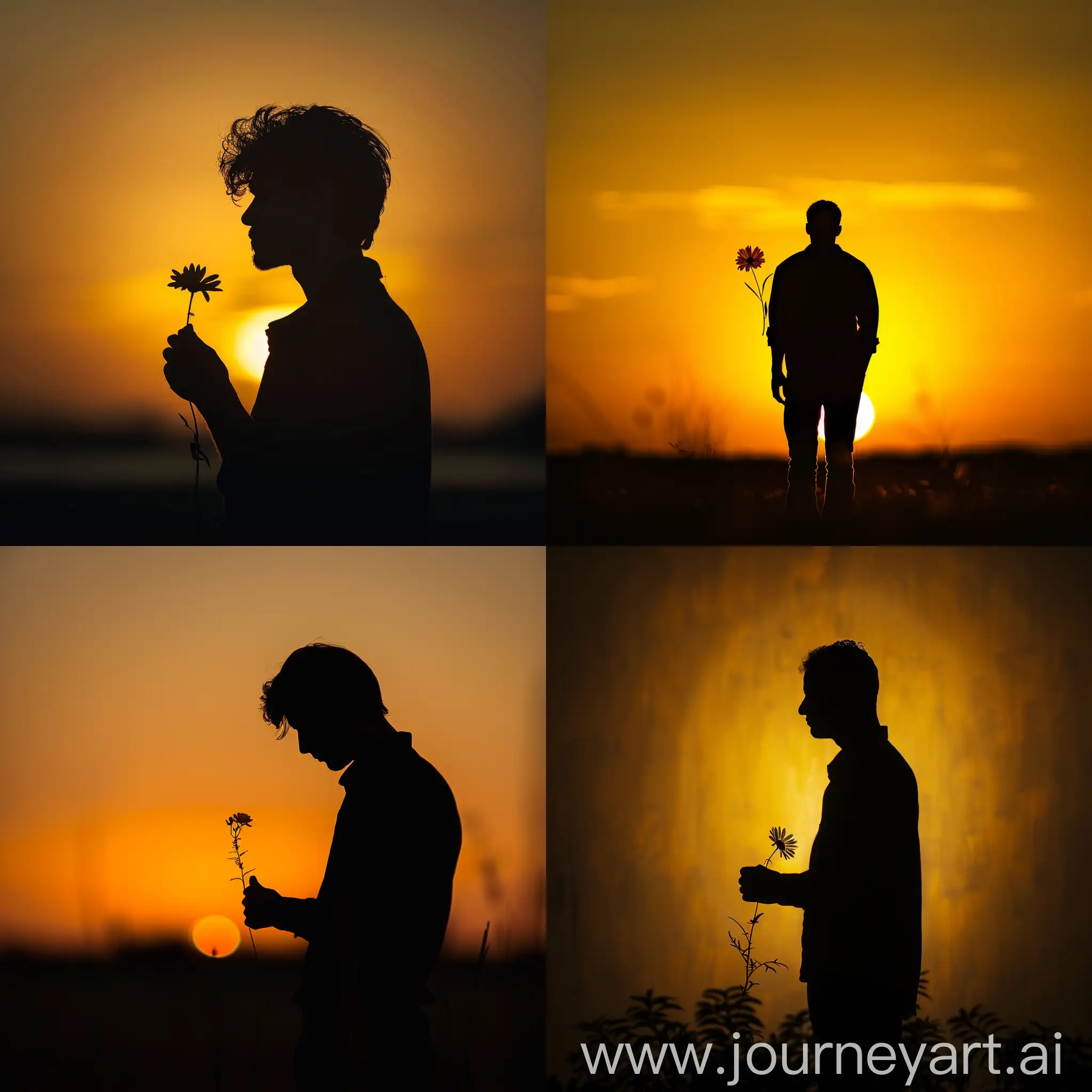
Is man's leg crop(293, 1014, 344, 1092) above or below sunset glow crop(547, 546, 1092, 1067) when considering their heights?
below

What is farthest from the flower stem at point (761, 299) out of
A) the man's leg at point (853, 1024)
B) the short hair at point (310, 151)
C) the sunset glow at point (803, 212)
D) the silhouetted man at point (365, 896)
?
the man's leg at point (853, 1024)

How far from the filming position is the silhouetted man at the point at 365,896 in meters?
1.75

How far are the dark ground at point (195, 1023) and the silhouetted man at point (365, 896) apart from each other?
0.24 metres

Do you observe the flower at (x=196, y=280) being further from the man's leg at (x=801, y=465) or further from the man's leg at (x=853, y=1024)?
the man's leg at (x=853, y=1024)

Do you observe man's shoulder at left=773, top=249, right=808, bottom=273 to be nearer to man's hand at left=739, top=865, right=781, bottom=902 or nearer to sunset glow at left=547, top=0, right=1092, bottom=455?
sunset glow at left=547, top=0, right=1092, bottom=455

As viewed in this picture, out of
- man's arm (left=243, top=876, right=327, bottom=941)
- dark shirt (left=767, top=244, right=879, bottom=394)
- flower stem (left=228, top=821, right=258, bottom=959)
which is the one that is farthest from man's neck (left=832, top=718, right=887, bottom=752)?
flower stem (left=228, top=821, right=258, bottom=959)

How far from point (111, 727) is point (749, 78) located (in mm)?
1629

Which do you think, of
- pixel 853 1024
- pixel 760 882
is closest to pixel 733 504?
pixel 760 882

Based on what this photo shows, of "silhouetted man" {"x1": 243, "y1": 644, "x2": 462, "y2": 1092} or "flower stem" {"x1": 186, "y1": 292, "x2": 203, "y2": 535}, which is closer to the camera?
"silhouetted man" {"x1": 243, "y1": 644, "x2": 462, "y2": 1092}

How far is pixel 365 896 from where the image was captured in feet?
5.66

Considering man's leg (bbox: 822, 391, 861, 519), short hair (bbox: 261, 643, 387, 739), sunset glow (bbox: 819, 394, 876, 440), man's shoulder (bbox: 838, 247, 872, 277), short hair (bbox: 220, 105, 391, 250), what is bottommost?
short hair (bbox: 261, 643, 387, 739)

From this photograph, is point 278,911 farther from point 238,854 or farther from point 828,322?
point 828,322

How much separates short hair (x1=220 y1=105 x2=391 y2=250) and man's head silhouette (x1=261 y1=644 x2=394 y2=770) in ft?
2.52

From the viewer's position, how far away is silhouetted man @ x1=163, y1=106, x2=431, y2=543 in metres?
2.14
